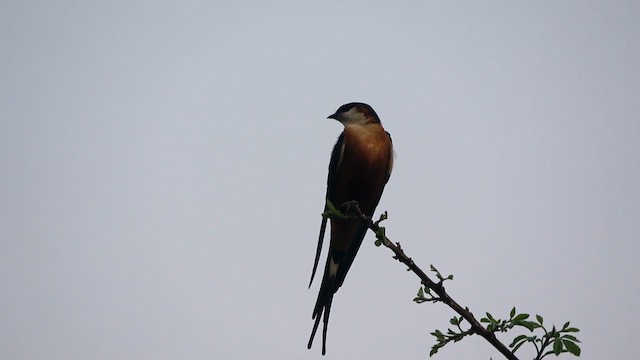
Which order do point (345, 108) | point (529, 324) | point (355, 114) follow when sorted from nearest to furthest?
point (529, 324) → point (355, 114) → point (345, 108)

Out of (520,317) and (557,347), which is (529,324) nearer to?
(520,317)

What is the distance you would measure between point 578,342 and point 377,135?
9.55ft

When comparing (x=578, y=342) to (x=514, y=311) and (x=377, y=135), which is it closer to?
(x=514, y=311)

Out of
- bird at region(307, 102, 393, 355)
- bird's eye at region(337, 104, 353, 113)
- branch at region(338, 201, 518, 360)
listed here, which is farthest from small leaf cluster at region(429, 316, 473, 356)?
bird's eye at region(337, 104, 353, 113)

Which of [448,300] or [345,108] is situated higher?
[345,108]

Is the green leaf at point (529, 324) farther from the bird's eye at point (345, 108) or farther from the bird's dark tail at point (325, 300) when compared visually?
the bird's eye at point (345, 108)

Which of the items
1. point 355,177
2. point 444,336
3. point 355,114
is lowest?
point 444,336

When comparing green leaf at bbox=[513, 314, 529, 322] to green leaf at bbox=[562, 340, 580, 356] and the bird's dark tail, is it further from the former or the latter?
the bird's dark tail

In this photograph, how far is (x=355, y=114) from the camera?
512cm

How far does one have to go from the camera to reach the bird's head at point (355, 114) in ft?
16.5

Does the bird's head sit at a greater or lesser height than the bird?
greater

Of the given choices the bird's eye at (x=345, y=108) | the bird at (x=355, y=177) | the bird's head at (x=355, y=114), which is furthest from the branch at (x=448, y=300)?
the bird's eye at (x=345, y=108)

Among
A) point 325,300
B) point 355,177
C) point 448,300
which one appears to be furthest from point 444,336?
point 355,177

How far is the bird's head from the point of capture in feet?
16.5
